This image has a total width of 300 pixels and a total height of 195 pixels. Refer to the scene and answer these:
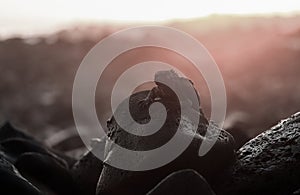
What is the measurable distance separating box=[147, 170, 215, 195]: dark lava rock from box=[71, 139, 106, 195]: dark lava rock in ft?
4.15

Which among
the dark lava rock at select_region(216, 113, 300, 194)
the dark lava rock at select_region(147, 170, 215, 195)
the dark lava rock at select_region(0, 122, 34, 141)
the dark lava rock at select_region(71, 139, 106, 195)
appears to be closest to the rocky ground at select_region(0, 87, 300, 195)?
the dark lava rock at select_region(216, 113, 300, 194)

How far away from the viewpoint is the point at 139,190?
3.71 meters

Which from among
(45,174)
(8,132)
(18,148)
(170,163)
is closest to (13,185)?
(170,163)

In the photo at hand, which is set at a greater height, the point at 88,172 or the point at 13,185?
the point at 13,185

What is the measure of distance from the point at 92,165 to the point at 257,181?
1.36 m

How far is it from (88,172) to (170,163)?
112cm

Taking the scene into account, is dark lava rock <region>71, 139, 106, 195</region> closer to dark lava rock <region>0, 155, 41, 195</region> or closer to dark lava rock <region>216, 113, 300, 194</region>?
dark lava rock <region>0, 155, 41, 195</region>

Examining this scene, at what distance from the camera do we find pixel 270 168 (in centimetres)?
372

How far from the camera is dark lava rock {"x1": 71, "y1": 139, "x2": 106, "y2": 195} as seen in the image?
4555 mm

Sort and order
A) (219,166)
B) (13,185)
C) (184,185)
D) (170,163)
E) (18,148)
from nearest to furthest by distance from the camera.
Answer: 1. (184,185)
2. (13,185)
3. (170,163)
4. (219,166)
5. (18,148)

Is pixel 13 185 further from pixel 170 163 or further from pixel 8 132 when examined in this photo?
pixel 8 132

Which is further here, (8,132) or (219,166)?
(8,132)

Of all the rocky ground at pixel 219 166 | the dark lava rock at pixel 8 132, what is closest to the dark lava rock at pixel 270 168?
the rocky ground at pixel 219 166

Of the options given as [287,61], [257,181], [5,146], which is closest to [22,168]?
[5,146]
